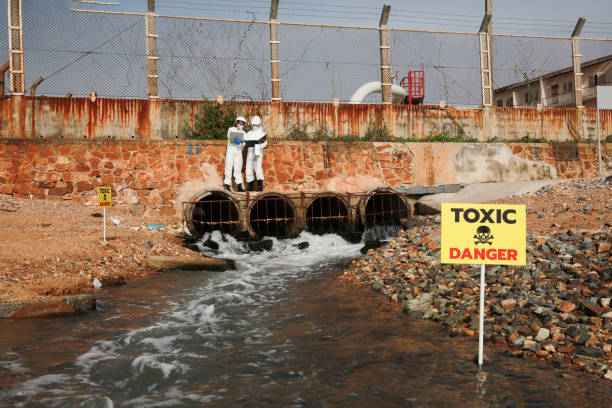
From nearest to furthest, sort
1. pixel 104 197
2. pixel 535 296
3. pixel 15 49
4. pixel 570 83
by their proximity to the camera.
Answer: pixel 535 296, pixel 104 197, pixel 15 49, pixel 570 83

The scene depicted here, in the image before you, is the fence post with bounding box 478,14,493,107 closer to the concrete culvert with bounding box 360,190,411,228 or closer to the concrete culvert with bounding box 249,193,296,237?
the concrete culvert with bounding box 360,190,411,228

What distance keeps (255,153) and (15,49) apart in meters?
5.96

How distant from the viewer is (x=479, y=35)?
14.2 meters

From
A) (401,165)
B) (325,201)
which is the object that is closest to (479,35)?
(401,165)

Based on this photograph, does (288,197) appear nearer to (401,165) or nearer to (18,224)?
(401,165)

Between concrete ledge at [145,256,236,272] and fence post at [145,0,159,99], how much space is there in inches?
220

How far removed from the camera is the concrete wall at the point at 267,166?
10.9 meters

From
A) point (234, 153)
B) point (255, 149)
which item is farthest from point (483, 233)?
point (234, 153)

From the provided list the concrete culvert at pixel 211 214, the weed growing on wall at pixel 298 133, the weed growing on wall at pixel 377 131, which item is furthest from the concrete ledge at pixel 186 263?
the weed growing on wall at pixel 377 131

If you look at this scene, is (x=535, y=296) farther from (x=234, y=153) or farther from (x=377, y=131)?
(x=377, y=131)

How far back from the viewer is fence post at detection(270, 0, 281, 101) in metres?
12.6

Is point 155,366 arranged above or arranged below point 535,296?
below

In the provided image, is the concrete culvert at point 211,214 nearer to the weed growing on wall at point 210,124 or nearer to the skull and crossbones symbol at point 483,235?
the weed growing on wall at point 210,124

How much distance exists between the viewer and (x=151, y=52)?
11766 mm
